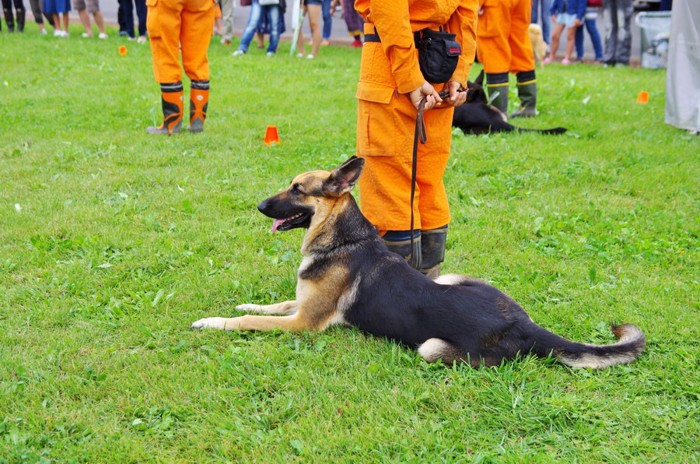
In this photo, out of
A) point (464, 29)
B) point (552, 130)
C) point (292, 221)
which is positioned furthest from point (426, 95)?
point (552, 130)

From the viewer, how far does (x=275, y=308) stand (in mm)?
4367

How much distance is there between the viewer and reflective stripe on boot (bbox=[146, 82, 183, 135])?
8.01 meters

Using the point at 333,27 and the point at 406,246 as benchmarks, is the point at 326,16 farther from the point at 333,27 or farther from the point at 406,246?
the point at 406,246

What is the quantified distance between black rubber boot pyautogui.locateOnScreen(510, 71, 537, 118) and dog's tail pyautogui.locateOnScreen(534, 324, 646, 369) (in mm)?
6292

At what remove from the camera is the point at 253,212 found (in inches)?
238

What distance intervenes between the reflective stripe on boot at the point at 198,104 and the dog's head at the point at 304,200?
460 centimetres

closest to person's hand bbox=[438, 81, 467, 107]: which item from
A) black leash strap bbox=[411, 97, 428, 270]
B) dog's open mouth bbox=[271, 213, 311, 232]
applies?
black leash strap bbox=[411, 97, 428, 270]

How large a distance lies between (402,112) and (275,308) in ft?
4.88

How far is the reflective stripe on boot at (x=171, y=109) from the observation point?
801cm

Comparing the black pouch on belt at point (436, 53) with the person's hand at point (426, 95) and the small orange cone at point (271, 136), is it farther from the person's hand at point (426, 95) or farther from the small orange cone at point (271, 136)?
the small orange cone at point (271, 136)

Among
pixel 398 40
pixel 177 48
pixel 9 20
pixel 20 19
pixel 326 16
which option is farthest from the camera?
pixel 326 16

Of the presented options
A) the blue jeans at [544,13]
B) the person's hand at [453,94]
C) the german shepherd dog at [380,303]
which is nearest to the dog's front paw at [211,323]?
the german shepherd dog at [380,303]

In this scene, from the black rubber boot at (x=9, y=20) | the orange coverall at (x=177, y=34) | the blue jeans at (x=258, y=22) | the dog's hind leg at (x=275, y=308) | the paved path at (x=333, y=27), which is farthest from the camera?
the paved path at (x=333, y=27)

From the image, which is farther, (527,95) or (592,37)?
(592,37)
